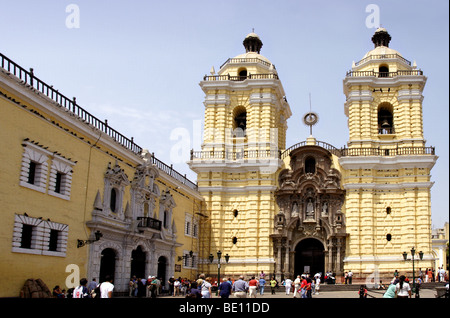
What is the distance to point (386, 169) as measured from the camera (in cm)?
3681

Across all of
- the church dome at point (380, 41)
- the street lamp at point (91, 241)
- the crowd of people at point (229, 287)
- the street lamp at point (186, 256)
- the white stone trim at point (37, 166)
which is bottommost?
the crowd of people at point (229, 287)

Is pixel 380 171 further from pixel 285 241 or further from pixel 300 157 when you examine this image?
pixel 285 241

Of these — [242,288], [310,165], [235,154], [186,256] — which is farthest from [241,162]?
[242,288]

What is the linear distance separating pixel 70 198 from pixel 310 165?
20.5m

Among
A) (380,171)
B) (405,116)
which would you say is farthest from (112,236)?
(405,116)

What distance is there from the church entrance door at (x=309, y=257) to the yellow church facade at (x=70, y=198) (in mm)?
9872

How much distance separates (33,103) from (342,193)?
75.9ft

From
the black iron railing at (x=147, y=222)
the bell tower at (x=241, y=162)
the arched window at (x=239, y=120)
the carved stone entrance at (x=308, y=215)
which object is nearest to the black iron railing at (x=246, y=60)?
the bell tower at (x=241, y=162)

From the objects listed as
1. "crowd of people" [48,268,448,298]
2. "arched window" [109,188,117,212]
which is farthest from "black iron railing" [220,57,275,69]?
"arched window" [109,188,117,212]

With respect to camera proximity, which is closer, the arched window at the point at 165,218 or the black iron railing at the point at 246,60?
the arched window at the point at 165,218

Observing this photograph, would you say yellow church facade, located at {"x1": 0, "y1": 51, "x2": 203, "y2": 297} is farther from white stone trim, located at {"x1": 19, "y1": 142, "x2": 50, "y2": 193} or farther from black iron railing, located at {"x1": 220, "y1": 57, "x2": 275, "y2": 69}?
black iron railing, located at {"x1": 220, "y1": 57, "x2": 275, "y2": 69}

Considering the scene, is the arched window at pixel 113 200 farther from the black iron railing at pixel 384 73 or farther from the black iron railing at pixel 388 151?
the black iron railing at pixel 384 73

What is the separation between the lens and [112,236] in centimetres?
2525

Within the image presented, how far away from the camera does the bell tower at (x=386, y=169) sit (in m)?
35.4
